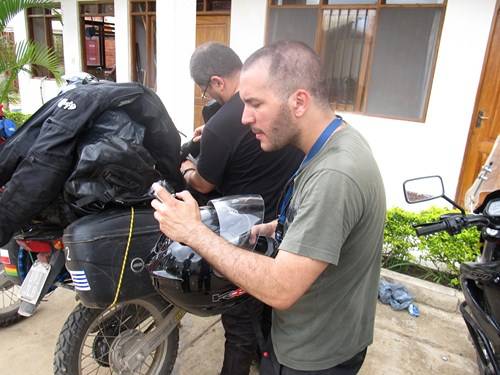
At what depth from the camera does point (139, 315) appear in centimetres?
206

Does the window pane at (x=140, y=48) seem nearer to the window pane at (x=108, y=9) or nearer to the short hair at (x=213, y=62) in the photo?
the window pane at (x=108, y=9)

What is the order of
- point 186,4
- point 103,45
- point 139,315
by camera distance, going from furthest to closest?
1. point 103,45
2. point 186,4
3. point 139,315

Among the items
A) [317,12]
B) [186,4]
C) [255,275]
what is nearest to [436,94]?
[317,12]

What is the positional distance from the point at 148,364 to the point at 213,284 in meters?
1.12

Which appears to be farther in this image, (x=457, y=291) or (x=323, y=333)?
(x=457, y=291)

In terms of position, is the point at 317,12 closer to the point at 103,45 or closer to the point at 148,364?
the point at 148,364

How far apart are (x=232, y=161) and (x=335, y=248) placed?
39.9 inches

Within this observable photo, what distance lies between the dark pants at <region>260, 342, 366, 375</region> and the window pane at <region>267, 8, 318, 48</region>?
4703mm

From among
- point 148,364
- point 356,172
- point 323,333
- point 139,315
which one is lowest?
point 148,364

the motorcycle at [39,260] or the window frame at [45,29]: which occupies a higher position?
the window frame at [45,29]

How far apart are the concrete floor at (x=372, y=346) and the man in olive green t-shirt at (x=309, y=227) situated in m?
1.30

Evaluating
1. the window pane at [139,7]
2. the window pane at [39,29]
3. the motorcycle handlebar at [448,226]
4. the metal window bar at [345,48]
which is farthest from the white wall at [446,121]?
the window pane at [39,29]

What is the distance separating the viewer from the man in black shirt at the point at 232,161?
1.95 meters

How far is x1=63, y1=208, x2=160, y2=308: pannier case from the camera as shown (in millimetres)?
1504
